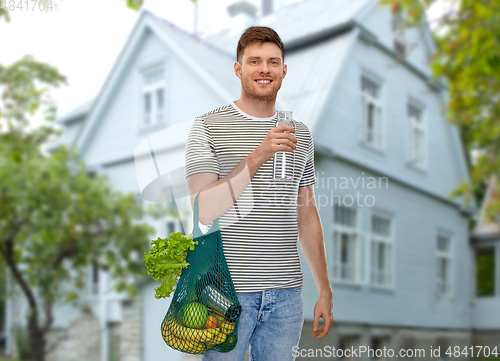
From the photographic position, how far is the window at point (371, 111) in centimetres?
1148

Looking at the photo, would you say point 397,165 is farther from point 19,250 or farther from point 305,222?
point 305,222

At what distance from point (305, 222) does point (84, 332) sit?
11.5 m

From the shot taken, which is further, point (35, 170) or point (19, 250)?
point (19, 250)

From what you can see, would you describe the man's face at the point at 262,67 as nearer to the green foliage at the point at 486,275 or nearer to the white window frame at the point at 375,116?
the white window frame at the point at 375,116

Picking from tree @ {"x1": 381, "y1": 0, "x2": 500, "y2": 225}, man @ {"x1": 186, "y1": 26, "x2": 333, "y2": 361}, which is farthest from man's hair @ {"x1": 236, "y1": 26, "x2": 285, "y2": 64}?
tree @ {"x1": 381, "y1": 0, "x2": 500, "y2": 225}

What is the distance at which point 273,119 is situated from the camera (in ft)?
6.93

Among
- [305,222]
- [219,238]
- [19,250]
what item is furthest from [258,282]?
[19,250]

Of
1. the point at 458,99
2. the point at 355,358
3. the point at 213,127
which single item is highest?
the point at 458,99

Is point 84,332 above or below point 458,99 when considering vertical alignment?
below

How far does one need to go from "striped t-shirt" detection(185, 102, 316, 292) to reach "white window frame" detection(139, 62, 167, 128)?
9.16 m

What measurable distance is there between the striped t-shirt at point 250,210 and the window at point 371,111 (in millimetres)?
9562

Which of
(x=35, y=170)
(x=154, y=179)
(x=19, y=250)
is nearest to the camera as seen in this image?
(x=154, y=179)

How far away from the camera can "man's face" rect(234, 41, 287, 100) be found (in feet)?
6.56

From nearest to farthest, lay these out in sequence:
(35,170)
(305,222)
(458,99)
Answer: (305,222), (35,170), (458,99)
